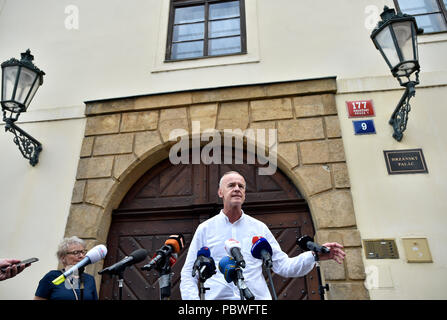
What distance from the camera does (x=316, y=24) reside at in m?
4.82

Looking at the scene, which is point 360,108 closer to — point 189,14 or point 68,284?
point 189,14

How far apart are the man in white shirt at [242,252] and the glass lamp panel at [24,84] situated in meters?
2.87

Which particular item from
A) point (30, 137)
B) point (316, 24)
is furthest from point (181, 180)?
point (316, 24)

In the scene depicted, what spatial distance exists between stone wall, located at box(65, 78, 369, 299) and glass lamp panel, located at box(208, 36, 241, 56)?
2.90ft

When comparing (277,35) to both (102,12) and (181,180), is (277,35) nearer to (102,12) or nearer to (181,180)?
(181,180)

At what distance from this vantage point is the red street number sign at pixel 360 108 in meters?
4.11

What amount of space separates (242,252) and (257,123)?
2251 millimetres

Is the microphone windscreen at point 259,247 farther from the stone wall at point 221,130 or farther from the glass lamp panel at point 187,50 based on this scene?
the glass lamp panel at point 187,50

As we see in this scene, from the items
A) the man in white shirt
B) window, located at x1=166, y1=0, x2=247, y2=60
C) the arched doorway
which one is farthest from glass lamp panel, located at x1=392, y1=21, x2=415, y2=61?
the man in white shirt

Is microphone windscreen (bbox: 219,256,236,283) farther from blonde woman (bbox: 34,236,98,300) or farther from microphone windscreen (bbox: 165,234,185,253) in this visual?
blonde woman (bbox: 34,236,98,300)

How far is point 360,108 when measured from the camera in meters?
4.15

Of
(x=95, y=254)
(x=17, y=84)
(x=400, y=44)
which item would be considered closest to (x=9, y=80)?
(x=17, y=84)

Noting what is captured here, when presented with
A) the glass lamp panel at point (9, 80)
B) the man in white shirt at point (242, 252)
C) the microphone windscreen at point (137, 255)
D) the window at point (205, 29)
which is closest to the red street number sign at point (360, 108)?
the window at point (205, 29)

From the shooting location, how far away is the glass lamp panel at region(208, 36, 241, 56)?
5.00m
